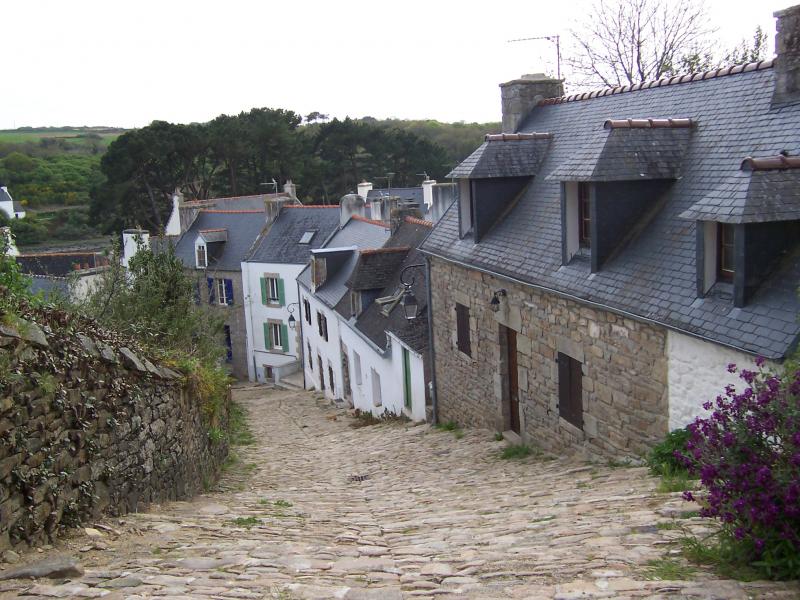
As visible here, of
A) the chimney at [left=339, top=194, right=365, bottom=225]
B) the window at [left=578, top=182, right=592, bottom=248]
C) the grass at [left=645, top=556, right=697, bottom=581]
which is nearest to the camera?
the grass at [left=645, top=556, right=697, bottom=581]

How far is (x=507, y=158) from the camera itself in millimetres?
12219

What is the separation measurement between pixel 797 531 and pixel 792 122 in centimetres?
489

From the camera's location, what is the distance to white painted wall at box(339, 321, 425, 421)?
637 inches

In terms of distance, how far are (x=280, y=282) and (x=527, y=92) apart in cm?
1823

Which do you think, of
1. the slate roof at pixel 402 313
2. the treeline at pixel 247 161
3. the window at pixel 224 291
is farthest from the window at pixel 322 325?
the treeline at pixel 247 161

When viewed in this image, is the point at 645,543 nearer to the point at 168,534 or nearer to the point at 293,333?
the point at 168,534

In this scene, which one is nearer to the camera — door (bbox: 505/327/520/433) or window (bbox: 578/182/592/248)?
window (bbox: 578/182/592/248)

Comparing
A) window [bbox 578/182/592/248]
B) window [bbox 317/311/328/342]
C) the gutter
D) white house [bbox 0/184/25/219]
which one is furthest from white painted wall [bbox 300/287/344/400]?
white house [bbox 0/184/25/219]

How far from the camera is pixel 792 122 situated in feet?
25.5

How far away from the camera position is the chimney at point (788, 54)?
7.99m

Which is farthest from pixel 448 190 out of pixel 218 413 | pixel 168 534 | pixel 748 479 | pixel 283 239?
pixel 748 479

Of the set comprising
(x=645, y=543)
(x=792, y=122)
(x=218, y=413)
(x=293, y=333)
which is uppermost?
(x=792, y=122)

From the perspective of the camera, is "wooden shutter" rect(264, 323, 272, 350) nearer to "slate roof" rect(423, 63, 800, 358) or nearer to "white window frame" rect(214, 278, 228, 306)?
"white window frame" rect(214, 278, 228, 306)

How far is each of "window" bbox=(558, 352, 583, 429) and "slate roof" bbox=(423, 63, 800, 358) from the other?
1033 mm
